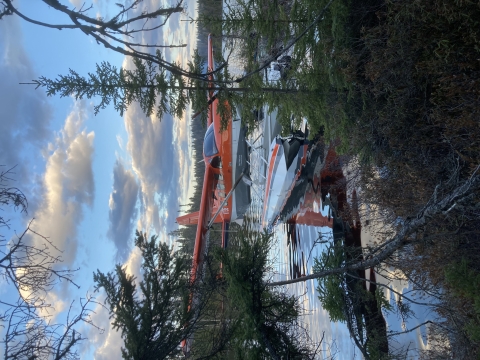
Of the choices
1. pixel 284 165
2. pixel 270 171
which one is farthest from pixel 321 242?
pixel 270 171

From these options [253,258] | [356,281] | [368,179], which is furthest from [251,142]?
[253,258]

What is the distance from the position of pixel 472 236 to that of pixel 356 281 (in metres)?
2.70

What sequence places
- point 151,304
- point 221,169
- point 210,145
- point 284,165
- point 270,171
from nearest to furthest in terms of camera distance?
1. point 151,304
2. point 284,165
3. point 270,171
4. point 210,145
5. point 221,169

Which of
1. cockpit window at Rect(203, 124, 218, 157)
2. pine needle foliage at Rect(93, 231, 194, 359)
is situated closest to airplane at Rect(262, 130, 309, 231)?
cockpit window at Rect(203, 124, 218, 157)

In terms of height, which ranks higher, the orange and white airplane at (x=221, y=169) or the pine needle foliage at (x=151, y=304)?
the orange and white airplane at (x=221, y=169)

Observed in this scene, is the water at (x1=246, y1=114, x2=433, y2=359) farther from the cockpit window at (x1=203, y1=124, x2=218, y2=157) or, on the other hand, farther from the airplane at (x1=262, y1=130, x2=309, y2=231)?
the cockpit window at (x1=203, y1=124, x2=218, y2=157)

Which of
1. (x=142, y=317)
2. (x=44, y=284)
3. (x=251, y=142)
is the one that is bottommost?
(x=142, y=317)

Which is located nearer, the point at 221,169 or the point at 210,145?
the point at 210,145

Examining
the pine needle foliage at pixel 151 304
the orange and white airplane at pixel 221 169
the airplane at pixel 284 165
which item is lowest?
the pine needle foliage at pixel 151 304

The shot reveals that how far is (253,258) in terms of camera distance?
6.34 meters

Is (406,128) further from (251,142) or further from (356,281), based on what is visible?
(251,142)

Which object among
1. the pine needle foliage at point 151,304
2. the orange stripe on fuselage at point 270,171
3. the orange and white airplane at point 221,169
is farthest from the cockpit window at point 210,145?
the pine needle foliage at point 151,304

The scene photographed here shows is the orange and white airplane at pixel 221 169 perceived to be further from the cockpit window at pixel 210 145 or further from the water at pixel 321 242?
the water at pixel 321 242

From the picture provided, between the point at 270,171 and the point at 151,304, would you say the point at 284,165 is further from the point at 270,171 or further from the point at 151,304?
the point at 151,304
